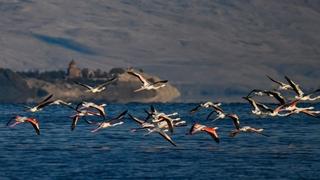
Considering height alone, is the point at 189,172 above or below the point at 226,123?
above

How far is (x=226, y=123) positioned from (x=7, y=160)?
48.5m

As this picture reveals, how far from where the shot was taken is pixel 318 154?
240ft

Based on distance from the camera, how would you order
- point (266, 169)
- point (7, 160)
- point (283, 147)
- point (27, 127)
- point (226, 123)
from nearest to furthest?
point (266, 169) → point (7, 160) → point (283, 147) → point (27, 127) → point (226, 123)

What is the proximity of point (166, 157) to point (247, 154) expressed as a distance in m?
5.16

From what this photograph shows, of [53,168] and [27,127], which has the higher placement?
[53,168]

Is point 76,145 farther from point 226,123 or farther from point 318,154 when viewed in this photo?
point 226,123

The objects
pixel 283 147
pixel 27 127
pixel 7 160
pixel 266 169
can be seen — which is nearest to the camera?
pixel 266 169

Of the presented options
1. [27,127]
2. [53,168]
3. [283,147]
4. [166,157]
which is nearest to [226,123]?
[27,127]

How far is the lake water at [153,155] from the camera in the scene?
62375mm

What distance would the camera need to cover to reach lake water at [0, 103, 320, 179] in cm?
6238

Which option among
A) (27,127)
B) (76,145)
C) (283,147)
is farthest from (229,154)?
(27,127)

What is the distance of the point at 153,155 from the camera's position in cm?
7244

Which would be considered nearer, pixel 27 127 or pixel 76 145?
pixel 76 145

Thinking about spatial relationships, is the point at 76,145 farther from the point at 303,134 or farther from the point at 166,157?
the point at 303,134
